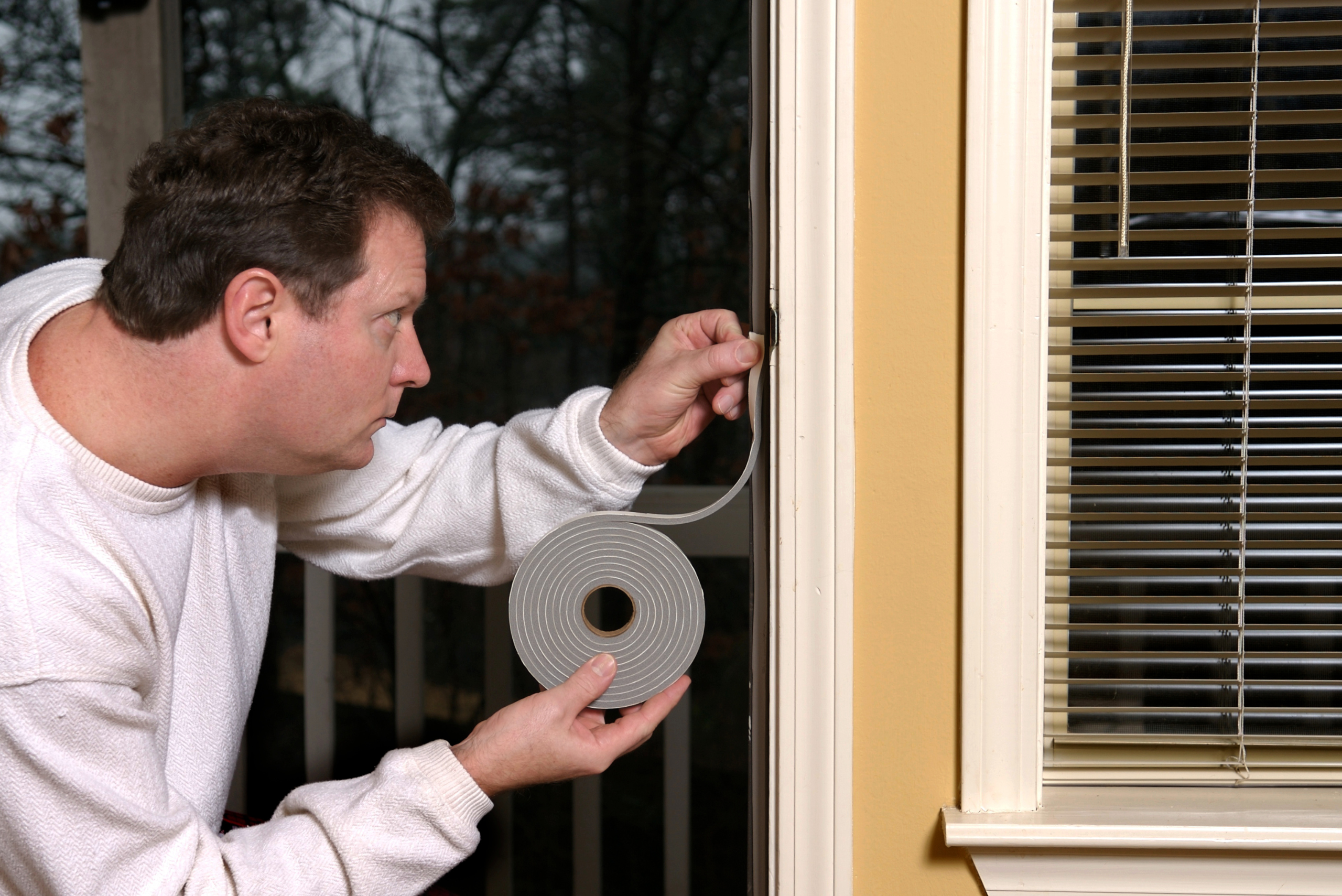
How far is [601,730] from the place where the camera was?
1060 mm

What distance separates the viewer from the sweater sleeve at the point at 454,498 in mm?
1195

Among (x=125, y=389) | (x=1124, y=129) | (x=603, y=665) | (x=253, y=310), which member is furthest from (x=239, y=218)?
(x=1124, y=129)

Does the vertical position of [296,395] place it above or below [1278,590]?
above

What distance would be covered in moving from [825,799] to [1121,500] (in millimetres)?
441

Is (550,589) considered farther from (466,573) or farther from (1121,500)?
(1121,500)

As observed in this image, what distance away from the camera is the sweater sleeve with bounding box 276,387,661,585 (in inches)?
47.1

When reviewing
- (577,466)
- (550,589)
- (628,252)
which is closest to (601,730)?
(550,589)

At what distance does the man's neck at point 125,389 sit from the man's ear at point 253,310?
0.13 ft

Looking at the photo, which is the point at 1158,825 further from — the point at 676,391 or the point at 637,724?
the point at 676,391

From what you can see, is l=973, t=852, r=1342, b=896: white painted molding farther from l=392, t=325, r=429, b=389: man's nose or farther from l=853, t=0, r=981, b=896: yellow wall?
l=392, t=325, r=429, b=389: man's nose

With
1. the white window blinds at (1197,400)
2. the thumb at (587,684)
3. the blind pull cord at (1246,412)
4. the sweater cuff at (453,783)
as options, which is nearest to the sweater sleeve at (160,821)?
the sweater cuff at (453,783)

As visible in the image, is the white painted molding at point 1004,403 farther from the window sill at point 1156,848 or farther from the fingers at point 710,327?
the fingers at point 710,327

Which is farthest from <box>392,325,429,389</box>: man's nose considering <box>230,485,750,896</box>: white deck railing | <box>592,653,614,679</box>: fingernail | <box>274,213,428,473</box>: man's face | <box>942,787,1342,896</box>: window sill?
<box>230,485,750,896</box>: white deck railing

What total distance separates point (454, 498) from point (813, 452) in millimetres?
547
